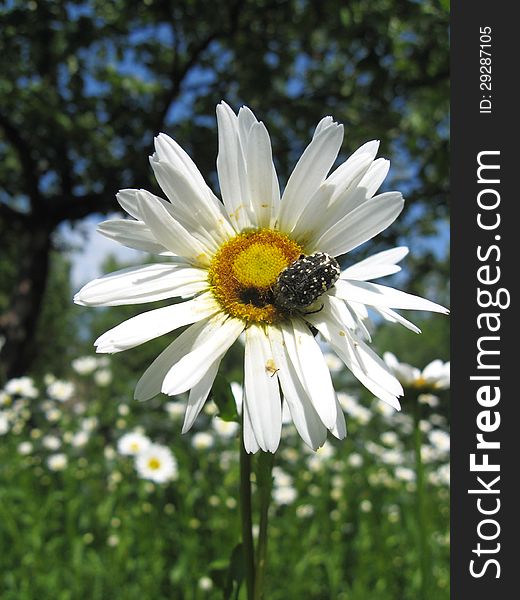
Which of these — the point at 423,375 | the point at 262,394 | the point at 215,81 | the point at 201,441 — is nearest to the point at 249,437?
the point at 262,394

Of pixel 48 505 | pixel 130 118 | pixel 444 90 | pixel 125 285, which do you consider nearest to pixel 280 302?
pixel 125 285

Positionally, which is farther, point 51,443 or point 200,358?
point 51,443

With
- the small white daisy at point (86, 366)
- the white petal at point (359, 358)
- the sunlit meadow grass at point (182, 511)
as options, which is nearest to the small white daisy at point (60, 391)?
the sunlit meadow grass at point (182, 511)

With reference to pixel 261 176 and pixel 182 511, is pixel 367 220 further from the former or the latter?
pixel 182 511

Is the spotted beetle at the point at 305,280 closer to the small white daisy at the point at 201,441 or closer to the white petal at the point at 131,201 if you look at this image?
the white petal at the point at 131,201

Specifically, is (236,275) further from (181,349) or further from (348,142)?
(348,142)

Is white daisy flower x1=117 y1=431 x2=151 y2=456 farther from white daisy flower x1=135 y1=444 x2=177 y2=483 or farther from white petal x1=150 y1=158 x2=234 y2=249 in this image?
white petal x1=150 y1=158 x2=234 y2=249

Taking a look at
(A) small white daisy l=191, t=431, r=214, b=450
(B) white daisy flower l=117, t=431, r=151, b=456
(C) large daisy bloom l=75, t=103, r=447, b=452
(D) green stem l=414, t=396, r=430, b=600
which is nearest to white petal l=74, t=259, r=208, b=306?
(C) large daisy bloom l=75, t=103, r=447, b=452

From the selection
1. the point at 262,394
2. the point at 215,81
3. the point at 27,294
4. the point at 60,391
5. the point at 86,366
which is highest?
the point at 215,81
